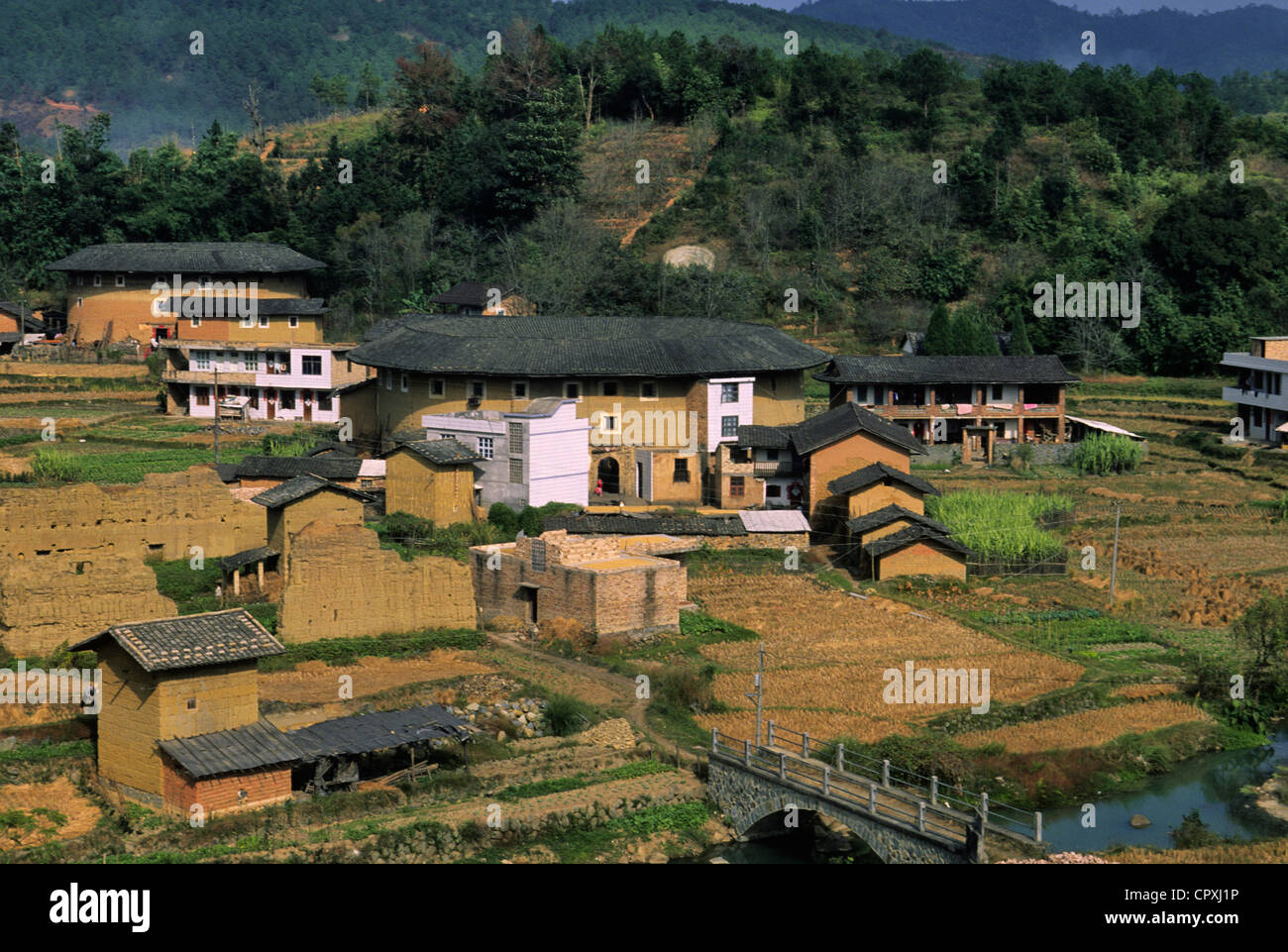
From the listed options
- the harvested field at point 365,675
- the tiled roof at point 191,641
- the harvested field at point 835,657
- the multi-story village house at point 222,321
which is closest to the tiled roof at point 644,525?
the harvested field at point 835,657

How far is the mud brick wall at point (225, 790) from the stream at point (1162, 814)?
622cm

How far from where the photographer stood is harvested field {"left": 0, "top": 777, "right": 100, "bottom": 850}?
81.7ft

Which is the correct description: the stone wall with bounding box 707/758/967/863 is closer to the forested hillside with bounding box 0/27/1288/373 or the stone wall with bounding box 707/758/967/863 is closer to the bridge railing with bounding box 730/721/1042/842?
the bridge railing with bounding box 730/721/1042/842

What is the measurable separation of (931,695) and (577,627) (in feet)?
23.9

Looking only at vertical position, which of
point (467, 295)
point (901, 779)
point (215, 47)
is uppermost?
point (215, 47)

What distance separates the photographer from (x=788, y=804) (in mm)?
26422

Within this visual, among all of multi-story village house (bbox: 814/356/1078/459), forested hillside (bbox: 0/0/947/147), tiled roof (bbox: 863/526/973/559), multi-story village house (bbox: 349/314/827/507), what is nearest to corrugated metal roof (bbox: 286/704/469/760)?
tiled roof (bbox: 863/526/973/559)

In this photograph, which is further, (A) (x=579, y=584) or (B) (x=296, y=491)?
(B) (x=296, y=491)

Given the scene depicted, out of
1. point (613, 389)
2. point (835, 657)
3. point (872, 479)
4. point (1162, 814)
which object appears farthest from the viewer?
point (613, 389)

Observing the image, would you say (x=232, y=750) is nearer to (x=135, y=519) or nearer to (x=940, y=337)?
(x=135, y=519)

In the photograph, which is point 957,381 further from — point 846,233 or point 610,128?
point 610,128

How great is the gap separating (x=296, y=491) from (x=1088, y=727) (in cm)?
1718

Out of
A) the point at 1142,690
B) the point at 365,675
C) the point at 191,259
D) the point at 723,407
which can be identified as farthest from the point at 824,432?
the point at 191,259

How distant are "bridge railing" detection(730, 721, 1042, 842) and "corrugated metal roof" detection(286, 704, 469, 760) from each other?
17.3 feet
